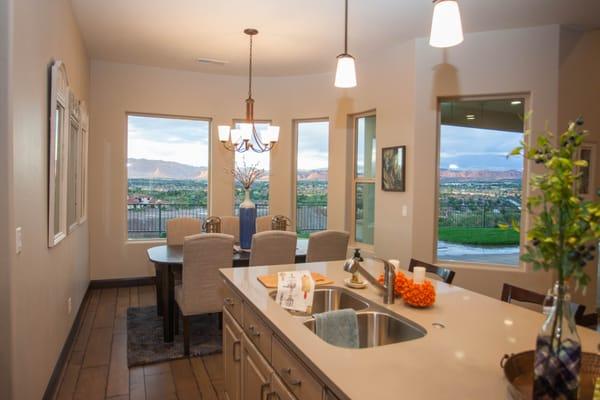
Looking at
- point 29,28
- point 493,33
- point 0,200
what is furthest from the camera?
point 493,33

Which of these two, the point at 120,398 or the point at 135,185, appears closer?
the point at 120,398

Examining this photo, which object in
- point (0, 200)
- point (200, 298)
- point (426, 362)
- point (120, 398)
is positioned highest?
point (0, 200)

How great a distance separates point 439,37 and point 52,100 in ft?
8.02

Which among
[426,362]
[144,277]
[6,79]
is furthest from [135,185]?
[426,362]

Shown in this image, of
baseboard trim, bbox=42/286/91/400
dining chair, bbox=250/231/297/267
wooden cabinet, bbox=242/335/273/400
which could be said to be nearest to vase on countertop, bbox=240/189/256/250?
dining chair, bbox=250/231/297/267

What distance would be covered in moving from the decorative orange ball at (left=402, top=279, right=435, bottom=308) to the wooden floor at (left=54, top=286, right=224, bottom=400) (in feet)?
5.40

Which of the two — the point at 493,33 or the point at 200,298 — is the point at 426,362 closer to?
the point at 200,298

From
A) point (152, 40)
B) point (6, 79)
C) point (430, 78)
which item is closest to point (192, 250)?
point (6, 79)

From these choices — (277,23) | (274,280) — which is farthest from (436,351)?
(277,23)

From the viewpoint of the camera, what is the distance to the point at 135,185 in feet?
19.2

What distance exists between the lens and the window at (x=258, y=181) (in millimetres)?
6199

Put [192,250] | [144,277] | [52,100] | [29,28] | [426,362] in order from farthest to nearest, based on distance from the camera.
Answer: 1. [144,277]
2. [192,250]
3. [52,100]
4. [29,28]
5. [426,362]

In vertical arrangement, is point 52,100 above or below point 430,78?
below

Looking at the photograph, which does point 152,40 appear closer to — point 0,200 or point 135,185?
point 135,185
